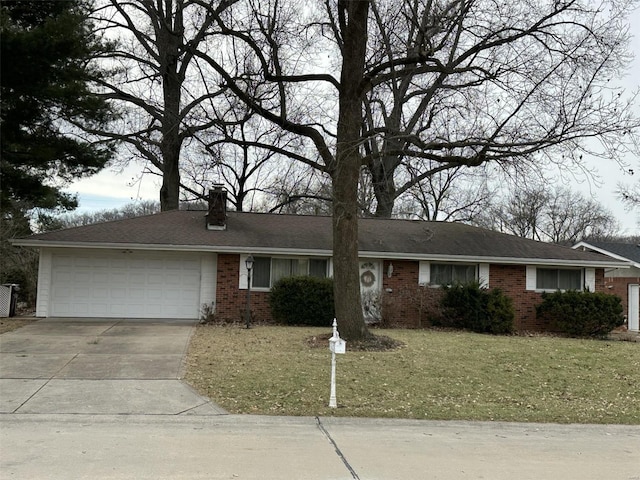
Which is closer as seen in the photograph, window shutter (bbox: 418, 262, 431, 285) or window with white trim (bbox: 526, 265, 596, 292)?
window shutter (bbox: 418, 262, 431, 285)

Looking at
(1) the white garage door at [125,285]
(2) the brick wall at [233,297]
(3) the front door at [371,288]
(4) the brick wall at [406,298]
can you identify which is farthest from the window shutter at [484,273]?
(1) the white garage door at [125,285]

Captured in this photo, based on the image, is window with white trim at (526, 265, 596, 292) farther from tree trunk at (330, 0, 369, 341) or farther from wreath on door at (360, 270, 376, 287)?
tree trunk at (330, 0, 369, 341)

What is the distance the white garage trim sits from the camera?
17141 millimetres

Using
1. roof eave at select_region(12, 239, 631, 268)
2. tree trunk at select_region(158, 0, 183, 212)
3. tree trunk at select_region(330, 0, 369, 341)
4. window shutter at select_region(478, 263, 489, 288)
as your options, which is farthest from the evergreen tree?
window shutter at select_region(478, 263, 489, 288)

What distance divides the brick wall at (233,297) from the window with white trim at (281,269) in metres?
0.48

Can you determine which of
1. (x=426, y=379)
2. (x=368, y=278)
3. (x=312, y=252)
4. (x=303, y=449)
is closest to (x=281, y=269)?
(x=312, y=252)

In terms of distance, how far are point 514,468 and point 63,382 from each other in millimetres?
6654

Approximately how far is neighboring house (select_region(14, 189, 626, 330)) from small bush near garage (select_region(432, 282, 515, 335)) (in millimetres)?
739

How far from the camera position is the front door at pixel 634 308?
22255mm

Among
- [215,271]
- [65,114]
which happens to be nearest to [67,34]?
[65,114]

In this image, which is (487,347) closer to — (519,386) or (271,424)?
(519,386)

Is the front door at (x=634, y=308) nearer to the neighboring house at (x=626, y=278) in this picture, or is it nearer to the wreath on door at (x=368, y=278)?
the neighboring house at (x=626, y=278)

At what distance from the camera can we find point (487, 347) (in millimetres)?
13398

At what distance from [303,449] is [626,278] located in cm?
2336
